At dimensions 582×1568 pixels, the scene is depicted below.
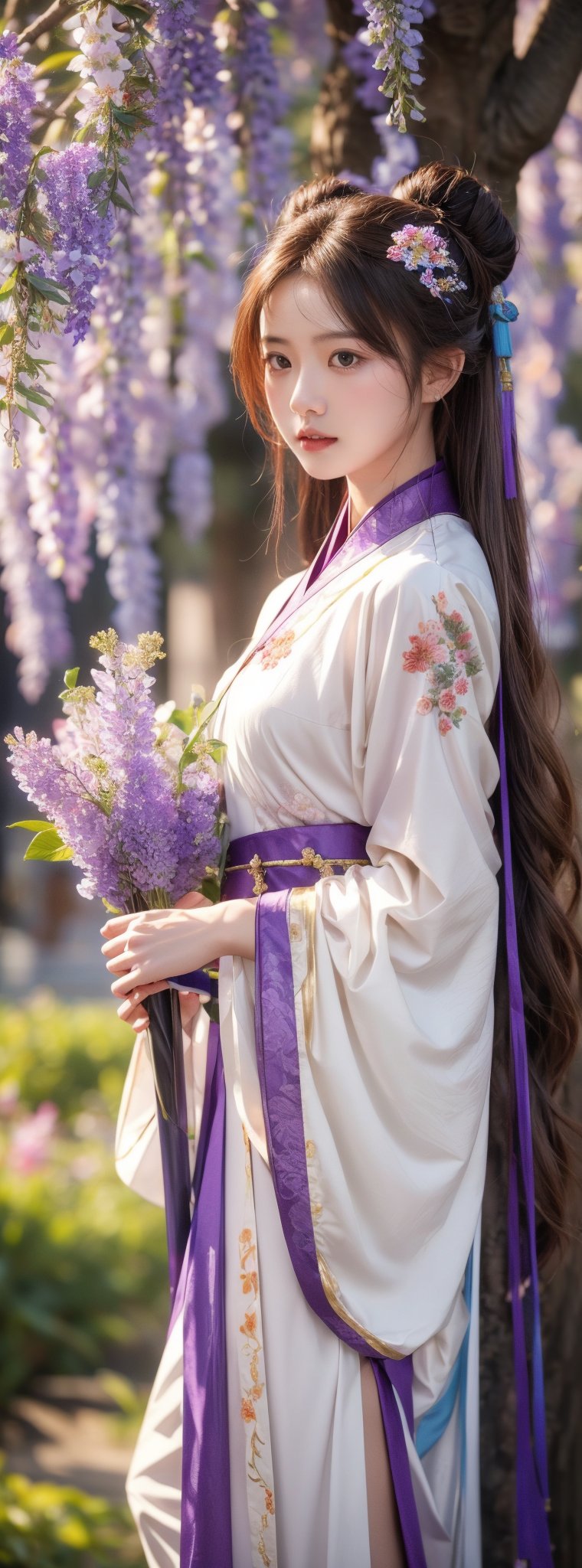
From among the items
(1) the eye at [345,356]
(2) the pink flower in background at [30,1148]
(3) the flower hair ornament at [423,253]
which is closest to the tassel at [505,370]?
(3) the flower hair ornament at [423,253]

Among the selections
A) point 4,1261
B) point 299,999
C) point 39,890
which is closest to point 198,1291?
point 299,999

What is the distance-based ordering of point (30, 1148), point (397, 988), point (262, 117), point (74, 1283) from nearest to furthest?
point (397, 988), point (262, 117), point (74, 1283), point (30, 1148)

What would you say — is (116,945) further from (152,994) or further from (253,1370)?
(253,1370)

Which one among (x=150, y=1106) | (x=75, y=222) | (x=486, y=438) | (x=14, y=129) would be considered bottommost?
(x=150, y=1106)

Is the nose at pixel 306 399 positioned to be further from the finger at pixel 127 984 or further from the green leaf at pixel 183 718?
the finger at pixel 127 984

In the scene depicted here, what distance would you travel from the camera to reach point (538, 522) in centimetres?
452

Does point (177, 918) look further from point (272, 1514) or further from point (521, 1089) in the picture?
point (272, 1514)

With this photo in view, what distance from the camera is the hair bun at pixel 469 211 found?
181 cm

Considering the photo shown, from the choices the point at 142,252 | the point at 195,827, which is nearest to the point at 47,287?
the point at 195,827

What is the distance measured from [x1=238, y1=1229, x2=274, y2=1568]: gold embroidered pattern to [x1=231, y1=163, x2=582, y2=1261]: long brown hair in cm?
47

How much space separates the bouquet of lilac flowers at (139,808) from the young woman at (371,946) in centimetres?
5

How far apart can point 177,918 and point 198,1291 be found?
50 cm

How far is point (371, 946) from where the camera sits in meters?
1.64

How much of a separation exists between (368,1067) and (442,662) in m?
0.53
